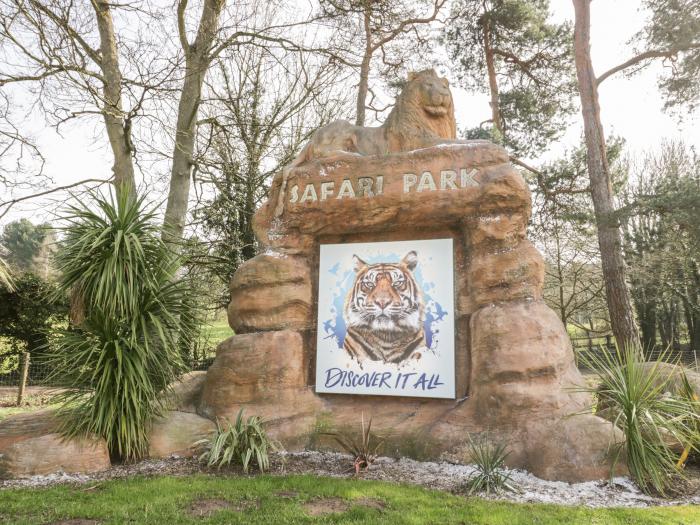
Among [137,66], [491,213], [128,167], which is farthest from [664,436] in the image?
[128,167]

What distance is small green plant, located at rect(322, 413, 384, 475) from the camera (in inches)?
194

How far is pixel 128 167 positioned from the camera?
8570 mm

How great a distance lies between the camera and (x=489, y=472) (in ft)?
14.1

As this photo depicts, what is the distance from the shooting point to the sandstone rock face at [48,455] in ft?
15.0

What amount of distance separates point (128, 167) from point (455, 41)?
9.63m

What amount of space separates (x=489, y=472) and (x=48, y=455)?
14.1 ft

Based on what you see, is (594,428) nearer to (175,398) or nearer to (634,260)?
(175,398)

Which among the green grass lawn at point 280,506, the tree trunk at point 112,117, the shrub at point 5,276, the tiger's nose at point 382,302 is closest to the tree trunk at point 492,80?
the tiger's nose at point 382,302

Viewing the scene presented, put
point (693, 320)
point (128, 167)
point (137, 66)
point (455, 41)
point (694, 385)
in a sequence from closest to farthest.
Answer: point (694, 385) → point (137, 66) → point (128, 167) → point (455, 41) → point (693, 320)

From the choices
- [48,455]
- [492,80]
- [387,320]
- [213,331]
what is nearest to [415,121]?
[387,320]

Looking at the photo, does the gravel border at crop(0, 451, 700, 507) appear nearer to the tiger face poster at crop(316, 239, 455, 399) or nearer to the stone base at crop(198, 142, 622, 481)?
the stone base at crop(198, 142, 622, 481)

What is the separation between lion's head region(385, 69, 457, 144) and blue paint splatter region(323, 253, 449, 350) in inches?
70.2

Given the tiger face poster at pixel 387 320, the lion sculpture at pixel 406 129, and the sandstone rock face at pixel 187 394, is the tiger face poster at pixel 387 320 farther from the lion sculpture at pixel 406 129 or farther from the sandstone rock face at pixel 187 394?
the sandstone rock face at pixel 187 394

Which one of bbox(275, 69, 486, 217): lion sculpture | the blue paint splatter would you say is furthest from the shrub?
the blue paint splatter
